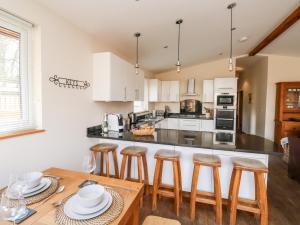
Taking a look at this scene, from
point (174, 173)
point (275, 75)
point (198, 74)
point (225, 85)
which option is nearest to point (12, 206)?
point (174, 173)

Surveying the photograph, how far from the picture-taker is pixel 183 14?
243 centimetres

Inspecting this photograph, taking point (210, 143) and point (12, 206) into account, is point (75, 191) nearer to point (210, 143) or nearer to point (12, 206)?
point (12, 206)

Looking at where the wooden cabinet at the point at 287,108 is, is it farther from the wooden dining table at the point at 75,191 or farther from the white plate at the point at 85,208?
the white plate at the point at 85,208

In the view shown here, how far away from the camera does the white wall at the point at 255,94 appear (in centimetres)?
560

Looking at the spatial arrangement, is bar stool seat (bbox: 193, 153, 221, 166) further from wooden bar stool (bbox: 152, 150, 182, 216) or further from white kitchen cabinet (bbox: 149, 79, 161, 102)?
white kitchen cabinet (bbox: 149, 79, 161, 102)

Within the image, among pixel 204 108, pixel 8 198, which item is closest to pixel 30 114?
pixel 8 198

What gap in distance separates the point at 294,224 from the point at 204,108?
157 inches

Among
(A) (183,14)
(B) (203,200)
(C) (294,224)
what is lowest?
(C) (294,224)

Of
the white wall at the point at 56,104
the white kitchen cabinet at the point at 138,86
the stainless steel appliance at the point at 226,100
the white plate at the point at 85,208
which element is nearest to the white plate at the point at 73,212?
the white plate at the point at 85,208

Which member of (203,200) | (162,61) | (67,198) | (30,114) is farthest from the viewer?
(162,61)

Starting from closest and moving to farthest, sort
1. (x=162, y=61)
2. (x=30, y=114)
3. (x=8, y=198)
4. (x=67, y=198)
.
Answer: (x=8, y=198) → (x=67, y=198) → (x=30, y=114) → (x=162, y=61)

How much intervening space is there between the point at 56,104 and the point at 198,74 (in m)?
4.79

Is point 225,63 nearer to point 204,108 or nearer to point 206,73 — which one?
point 206,73

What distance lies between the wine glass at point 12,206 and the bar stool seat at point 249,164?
1911 mm
